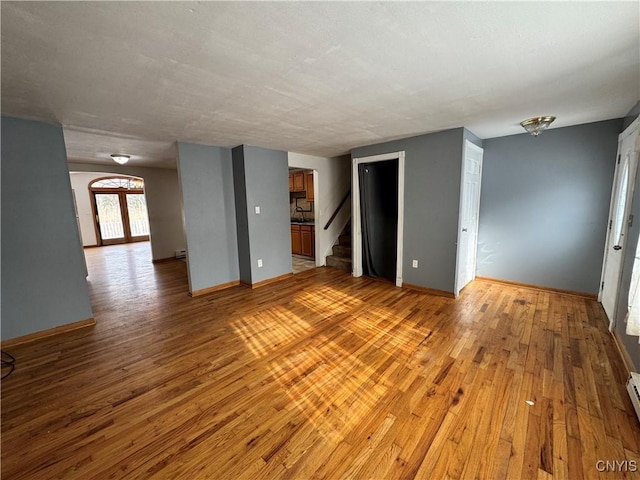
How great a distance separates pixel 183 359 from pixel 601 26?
11.8 ft

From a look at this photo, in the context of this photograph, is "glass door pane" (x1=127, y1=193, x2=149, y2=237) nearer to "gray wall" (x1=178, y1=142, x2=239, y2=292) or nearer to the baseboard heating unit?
"gray wall" (x1=178, y1=142, x2=239, y2=292)

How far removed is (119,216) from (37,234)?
7586 millimetres

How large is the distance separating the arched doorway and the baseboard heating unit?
10177 mm

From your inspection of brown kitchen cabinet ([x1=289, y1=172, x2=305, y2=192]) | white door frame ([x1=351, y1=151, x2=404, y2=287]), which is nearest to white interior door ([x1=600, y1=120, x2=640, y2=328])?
white door frame ([x1=351, y1=151, x2=404, y2=287])

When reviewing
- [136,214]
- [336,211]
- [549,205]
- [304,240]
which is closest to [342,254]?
[336,211]

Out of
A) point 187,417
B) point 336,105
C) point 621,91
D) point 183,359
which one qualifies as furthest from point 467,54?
point 183,359

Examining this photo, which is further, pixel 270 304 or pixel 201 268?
pixel 201 268

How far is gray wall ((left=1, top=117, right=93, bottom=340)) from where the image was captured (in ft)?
8.24

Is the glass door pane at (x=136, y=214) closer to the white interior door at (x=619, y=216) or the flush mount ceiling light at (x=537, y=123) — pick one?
the flush mount ceiling light at (x=537, y=123)

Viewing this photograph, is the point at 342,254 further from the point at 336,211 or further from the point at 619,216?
the point at 619,216

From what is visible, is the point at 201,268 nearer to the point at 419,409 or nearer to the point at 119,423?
the point at 119,423

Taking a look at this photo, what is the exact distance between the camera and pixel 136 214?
9.38m

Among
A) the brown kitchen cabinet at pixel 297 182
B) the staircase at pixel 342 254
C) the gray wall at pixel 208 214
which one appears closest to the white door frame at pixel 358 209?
the staircase at pixel 342 254

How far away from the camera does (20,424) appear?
1.66 metres
